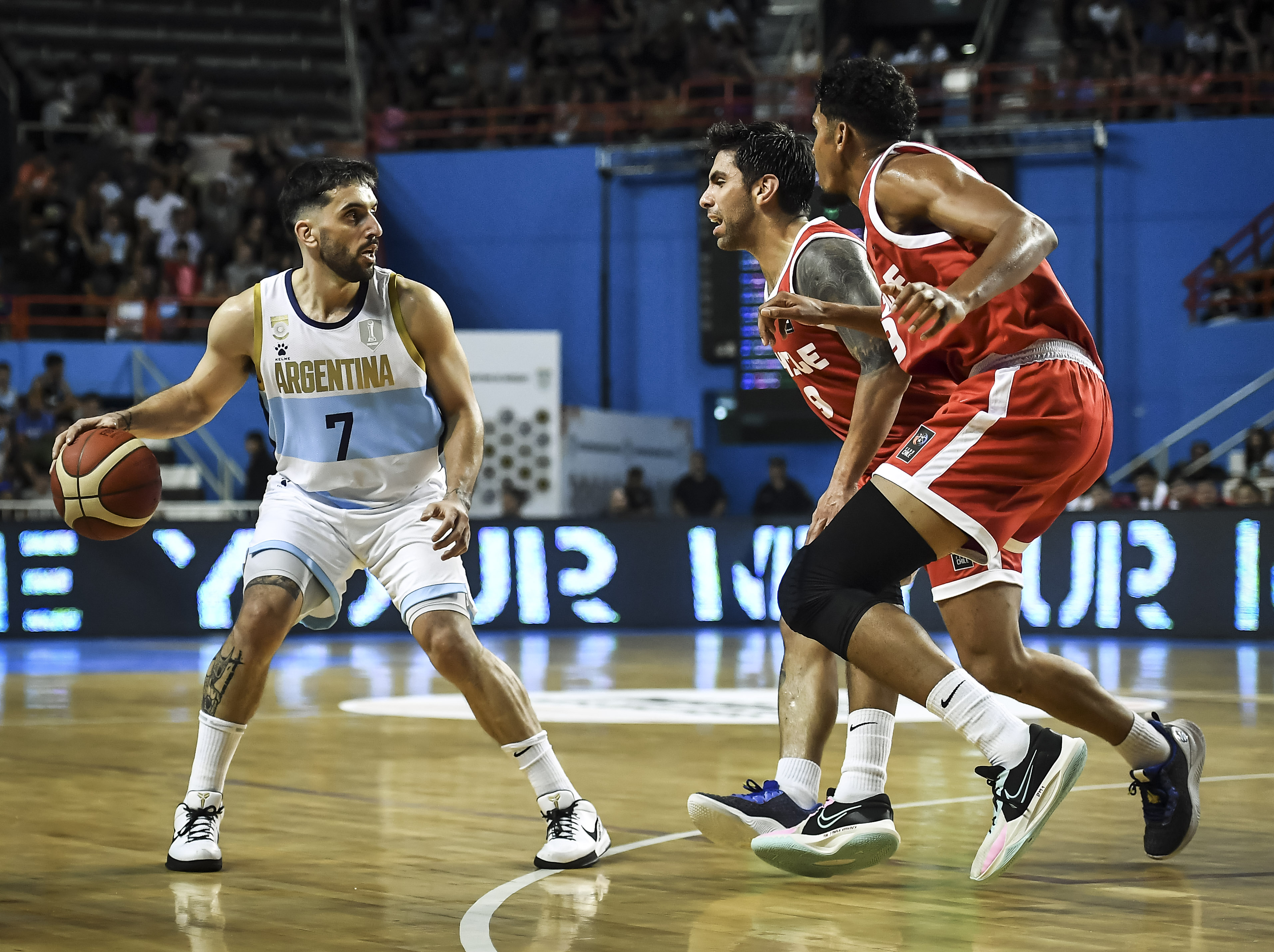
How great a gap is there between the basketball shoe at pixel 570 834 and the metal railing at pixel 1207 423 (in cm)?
1482

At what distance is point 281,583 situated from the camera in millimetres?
4785

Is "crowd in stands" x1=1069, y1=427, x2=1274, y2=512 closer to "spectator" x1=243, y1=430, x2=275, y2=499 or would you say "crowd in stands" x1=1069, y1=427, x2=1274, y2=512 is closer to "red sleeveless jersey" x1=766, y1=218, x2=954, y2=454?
"spectator" x1=243, y1=430, x2=275, y2=499

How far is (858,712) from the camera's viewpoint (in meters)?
4.53

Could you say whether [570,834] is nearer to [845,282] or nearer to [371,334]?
[371,334]

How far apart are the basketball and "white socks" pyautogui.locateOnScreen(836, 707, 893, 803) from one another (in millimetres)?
2419

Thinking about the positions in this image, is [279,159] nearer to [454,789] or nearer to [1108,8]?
[1108,8]

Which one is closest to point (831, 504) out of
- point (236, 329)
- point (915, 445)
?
point (915, 445)

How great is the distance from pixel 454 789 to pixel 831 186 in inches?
114

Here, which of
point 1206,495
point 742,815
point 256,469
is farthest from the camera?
point 256,469

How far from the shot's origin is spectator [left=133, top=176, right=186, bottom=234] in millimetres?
20266

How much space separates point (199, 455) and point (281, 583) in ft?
47.7

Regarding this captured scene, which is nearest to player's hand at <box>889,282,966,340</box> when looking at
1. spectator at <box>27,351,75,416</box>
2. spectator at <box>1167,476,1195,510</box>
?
spectator at <box>1167,476,1195,510</box>

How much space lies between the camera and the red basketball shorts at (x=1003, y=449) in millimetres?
4039

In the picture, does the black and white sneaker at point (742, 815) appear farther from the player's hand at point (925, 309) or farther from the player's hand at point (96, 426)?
the player's hand at point (96, 426)
